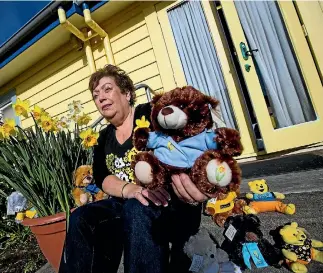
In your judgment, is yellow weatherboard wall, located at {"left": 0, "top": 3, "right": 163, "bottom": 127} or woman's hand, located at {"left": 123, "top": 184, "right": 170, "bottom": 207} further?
yellow weatherboard wall, located at {"left": 0, "top": 3, "right": 163, "bottom": 127}

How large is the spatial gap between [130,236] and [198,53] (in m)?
2.75

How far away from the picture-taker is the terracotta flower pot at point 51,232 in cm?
147

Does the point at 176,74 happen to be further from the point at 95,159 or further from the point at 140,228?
the point at 140,228

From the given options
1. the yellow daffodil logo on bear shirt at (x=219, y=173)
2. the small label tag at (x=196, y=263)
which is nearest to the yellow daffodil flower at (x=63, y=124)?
the small label tag at (x=196, y=263)

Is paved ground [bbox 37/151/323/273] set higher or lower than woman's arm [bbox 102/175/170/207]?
lower

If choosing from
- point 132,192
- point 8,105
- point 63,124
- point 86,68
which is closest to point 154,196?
point 132,192

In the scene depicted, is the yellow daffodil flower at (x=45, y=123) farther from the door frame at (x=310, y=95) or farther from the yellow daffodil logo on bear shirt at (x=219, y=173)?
the door frame at (x=310, y=95)

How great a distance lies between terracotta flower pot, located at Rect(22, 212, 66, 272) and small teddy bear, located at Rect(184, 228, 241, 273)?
2.78 ft

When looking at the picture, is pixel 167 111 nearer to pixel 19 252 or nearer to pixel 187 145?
pixel 187 145

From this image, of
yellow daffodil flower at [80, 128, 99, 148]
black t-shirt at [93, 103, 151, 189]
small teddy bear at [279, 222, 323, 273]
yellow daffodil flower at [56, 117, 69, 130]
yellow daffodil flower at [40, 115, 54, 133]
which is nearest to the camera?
small teddy bear at [279, 222, 323, 273]

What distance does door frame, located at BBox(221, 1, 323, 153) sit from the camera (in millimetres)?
2482

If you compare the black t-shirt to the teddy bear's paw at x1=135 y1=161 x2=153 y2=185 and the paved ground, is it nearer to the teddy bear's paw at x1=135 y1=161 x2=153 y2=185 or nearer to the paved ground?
the teddy bear's paw at x1=135 y1=161 x2=153 y2=185

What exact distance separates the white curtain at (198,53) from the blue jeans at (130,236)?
2.16m

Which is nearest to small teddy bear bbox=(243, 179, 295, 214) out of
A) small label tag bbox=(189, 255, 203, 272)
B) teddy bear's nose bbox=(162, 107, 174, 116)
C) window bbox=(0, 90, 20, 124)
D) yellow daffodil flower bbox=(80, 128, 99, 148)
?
small label tag bbox=(189, 255, 203, 272)
